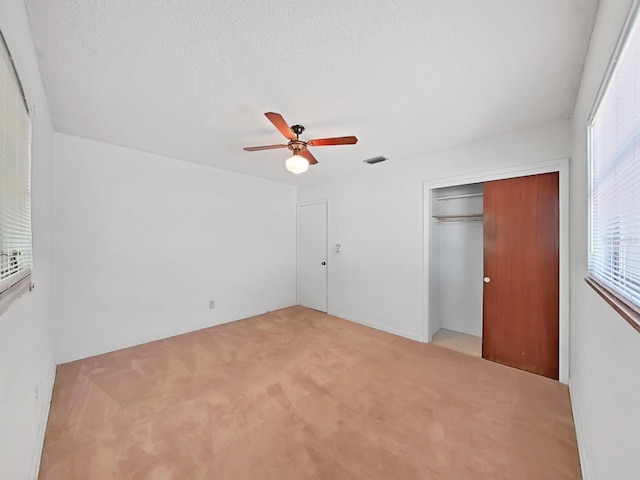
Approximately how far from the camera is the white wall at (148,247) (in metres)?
2.83

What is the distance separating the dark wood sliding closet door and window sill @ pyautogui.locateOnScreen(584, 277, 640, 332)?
1.37 m

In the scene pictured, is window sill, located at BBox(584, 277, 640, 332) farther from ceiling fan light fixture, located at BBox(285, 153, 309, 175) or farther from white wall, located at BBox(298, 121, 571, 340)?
ceiling fan light fixture, located at BBox(285, 153, 309, 175)

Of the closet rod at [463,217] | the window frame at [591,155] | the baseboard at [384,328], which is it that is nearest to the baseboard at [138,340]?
the baseboard at [384,328]

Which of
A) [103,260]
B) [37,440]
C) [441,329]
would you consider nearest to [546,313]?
[441,329]

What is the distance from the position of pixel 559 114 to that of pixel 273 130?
261 cm

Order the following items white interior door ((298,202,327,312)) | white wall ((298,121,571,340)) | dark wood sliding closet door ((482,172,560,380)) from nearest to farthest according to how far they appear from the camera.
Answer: dark wood sliding closet door ((482,172,560,380))
white wall ((298,121,571,340))
white interior door ((298,202,327,312))

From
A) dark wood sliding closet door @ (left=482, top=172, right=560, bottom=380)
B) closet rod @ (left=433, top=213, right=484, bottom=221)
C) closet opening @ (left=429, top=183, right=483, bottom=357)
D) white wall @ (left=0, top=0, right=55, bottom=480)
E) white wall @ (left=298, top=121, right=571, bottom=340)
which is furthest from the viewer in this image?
closet opening @ (left=429, top=183, right=483, bottom=357)

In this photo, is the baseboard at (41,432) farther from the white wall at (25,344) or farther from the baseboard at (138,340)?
the baseboard at (138,340)

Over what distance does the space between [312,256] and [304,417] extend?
3.09 metres

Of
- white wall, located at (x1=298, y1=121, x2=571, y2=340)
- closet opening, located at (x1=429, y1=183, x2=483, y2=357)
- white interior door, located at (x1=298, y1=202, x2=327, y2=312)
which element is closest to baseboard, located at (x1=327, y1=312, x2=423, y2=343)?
white wall, located at (x1=298, y1=121, x2=571, y2=340)

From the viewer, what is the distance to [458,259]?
3.65m

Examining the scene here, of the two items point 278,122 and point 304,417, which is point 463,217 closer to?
point 278,122

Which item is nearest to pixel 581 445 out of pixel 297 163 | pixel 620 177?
pixel 620 177

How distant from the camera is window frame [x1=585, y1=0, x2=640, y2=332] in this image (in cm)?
86
